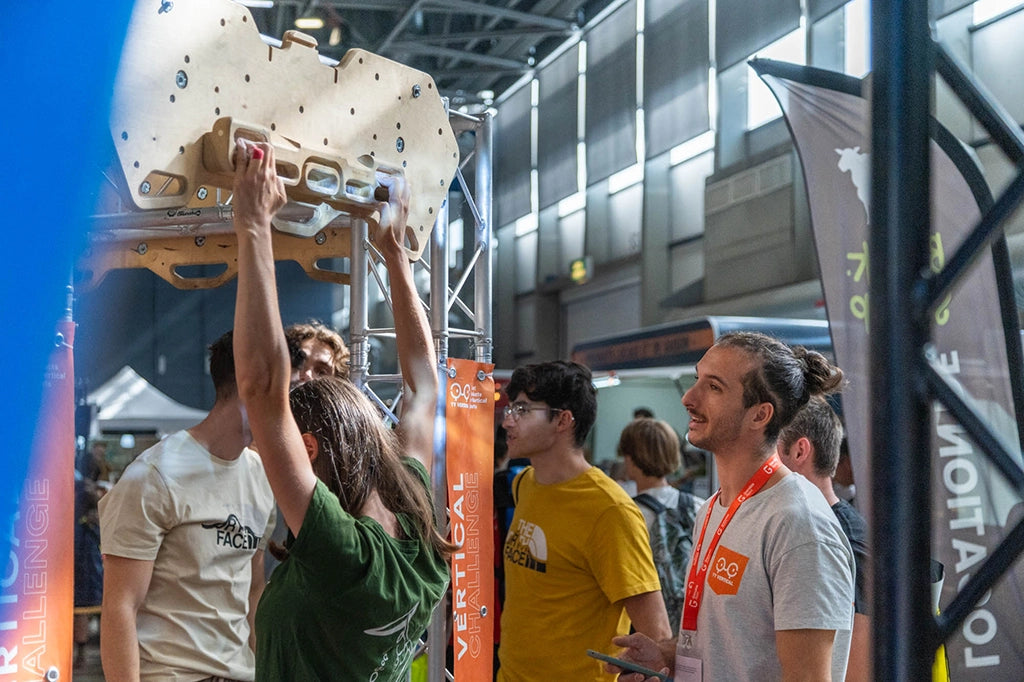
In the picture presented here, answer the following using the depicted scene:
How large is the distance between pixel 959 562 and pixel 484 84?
47.2 ft

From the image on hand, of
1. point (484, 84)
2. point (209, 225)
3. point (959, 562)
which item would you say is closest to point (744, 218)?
point (484, 84)

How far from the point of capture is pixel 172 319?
14.5 meters

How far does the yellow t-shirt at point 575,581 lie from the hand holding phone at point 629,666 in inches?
16.9

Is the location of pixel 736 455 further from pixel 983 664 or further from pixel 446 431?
pixel 446 431

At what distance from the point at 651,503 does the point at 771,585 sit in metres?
2.20

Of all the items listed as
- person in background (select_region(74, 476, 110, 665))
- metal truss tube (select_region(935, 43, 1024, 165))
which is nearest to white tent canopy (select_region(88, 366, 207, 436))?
person in background (select_region(74, 476, 110, 665))

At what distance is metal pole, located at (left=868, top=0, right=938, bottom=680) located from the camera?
993 millimetres

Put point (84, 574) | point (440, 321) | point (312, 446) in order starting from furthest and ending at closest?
point (84, 574), point (440, 321), point (312, 446)

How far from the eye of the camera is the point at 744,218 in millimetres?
9625

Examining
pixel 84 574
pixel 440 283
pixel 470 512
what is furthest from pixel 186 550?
pixel 84 574

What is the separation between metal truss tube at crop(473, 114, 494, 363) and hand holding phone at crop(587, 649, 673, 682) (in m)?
1.74

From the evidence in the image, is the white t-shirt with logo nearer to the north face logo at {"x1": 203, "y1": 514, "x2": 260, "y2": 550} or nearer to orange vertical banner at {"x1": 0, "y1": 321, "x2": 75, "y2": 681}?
the north face logo at {"x1": 203, "y1": 514, "x2": 260, "y2": 550}

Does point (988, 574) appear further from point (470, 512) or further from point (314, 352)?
point (470, 512)

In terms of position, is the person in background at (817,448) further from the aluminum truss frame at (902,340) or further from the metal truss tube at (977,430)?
the aluminum truss frame at (902,340)
